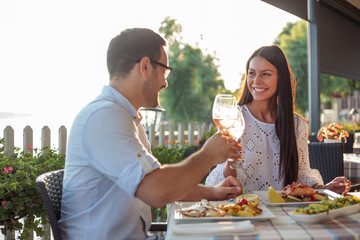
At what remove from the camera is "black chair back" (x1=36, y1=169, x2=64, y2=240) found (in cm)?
147

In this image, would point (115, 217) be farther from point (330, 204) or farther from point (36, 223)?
point (36, 223)

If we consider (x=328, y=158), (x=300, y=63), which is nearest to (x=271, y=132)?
(x=328, y=158)

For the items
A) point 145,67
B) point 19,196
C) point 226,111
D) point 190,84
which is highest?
point 190,84

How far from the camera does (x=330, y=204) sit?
1.42 m

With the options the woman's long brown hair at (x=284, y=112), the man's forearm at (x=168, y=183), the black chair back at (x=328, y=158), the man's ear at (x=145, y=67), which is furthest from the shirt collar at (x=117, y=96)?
the black chair back at (x=328, y=158)

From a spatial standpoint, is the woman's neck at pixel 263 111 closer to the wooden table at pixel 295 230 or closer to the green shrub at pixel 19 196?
the wooden table at pixel 295 230

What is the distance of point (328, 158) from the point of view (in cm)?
340

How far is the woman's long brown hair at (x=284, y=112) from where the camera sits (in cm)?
235

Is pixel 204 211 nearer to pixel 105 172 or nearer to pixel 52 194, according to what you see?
pixel 105 172

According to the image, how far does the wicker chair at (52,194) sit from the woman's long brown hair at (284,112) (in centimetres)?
131

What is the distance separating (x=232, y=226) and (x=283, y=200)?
0.47m

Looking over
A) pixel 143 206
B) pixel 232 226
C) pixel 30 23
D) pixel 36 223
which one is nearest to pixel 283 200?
pixel 232 226

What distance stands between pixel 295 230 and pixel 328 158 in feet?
7.62

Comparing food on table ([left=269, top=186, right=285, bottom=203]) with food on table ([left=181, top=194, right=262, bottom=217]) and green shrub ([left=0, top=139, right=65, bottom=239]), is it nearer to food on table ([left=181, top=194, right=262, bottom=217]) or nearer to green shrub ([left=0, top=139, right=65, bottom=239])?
food on table ([left=181, top=194, right=262, bottom=217])
